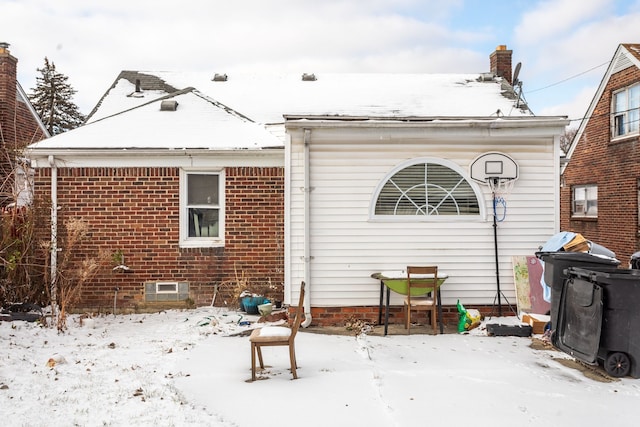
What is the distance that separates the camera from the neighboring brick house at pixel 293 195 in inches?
310

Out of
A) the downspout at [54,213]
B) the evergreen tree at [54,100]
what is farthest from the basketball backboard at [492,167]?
the evergreen tree at [54,100]

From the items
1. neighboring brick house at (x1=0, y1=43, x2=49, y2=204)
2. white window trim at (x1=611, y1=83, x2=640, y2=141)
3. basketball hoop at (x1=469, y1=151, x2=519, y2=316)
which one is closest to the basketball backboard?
basketball hoop at (x1=469, y1=151, x2=519, y2=316)

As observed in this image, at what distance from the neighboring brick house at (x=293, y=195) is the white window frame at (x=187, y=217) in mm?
27

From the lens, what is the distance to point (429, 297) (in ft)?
26.0

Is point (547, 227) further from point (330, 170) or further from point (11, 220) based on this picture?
point (11, 220)

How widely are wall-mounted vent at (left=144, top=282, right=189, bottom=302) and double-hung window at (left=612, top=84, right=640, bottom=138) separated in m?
13.1

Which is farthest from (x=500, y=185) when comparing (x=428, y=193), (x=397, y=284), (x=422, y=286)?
(x=397, y=284)

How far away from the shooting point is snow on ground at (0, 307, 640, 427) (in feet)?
14.6

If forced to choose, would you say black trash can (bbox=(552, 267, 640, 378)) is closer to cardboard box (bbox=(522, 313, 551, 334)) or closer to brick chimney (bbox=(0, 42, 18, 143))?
cardboard box (bbox=(522, 313, 551, 334))

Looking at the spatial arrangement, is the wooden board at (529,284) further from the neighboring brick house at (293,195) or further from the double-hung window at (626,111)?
the double-hung window at (626,111)

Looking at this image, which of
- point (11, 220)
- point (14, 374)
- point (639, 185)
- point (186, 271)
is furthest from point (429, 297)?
point (639, 185)

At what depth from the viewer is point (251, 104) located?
13359 mm

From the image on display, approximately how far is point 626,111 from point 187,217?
13024mm

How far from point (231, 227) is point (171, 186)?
1.34 m
